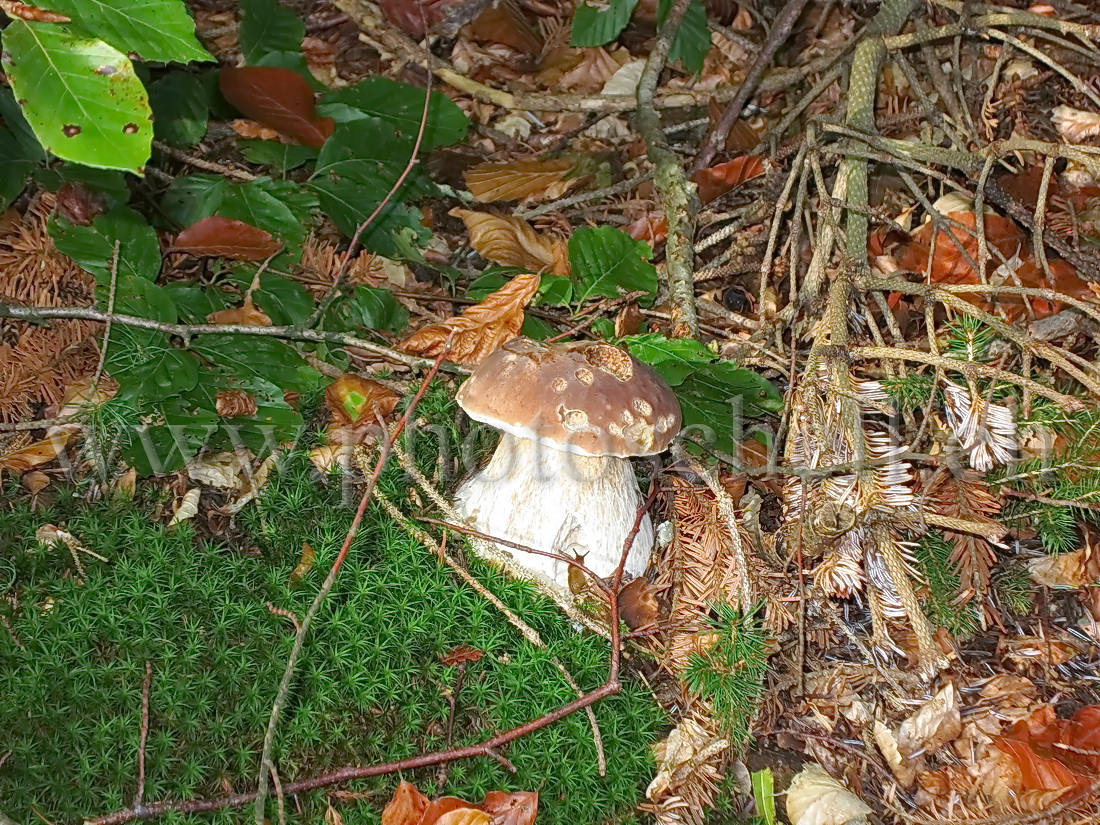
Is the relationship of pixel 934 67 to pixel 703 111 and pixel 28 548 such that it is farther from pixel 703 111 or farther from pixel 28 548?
pixel 28 548

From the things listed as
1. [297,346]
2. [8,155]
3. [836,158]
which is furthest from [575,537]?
[8,155]

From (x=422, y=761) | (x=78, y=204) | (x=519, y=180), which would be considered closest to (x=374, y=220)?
(x=519, y=180)

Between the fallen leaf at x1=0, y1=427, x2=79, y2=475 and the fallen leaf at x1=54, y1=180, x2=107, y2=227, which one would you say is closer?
the fallen leaf at x1=0, y1=427, x2=79, y2=475

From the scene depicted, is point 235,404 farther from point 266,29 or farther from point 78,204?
point 266,29

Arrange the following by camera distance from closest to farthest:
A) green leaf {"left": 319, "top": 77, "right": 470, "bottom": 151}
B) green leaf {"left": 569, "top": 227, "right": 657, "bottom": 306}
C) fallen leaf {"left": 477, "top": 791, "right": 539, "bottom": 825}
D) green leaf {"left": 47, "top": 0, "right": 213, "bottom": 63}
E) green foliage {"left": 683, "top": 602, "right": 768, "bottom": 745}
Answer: green leaf {"left": 47, "top": 0, "right": 213, "bottom": 63} < fallen leaf {"left": 477, "top": 791, "right": 539, "bottom": 825} < green foliage {"left": 683, "top": 602, "right": 768, "bottom": 745} < green leaf {"left": 569, "top": 227, "right": 657, "bottom": 306} < green leaf {"left": 319, "top": 77, "right": 470, "bottom": 151}

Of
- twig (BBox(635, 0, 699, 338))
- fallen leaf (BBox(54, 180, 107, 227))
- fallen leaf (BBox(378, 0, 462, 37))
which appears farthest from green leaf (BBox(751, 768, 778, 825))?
fallen leaf (BBox(378, 0, 462, 37))

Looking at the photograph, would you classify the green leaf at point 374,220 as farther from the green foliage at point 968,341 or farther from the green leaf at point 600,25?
the green foliage at point 968,341

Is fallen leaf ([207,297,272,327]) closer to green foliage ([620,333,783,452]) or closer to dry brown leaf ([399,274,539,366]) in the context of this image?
dry brown leaf ([399,274,539,366])
